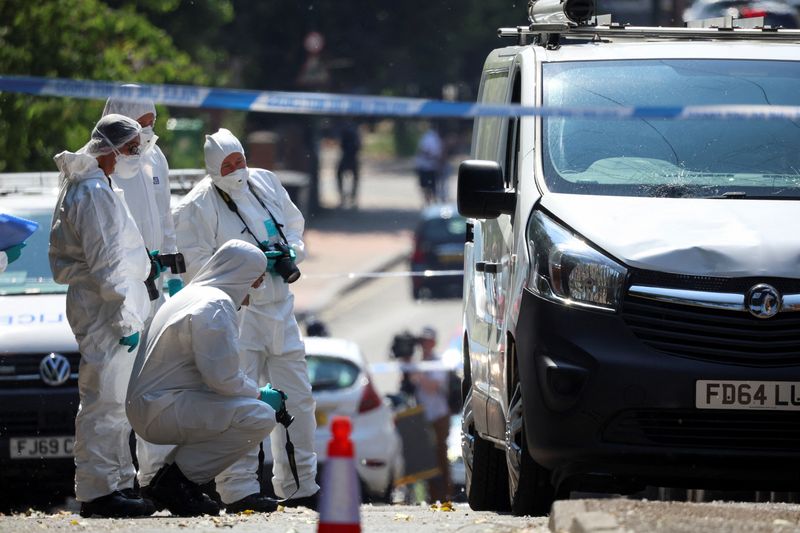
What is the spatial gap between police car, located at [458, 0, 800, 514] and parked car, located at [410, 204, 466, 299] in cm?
1986

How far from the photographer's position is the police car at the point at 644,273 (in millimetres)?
6730

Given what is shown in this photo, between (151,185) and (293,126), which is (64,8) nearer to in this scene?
(151,185)

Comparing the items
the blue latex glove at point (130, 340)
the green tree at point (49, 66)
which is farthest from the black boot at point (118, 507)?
the green tree at point (49, 66)

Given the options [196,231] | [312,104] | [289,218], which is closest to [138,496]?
[196,231]

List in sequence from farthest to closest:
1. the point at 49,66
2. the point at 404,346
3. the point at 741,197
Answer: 1. the point at 404,346
2. the point at 49,66
3. the point at 741,197

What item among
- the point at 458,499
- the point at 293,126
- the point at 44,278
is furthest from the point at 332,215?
the point at 44,278

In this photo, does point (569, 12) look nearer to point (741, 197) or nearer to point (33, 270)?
point (741, 197)

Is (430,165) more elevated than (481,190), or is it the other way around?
(481,190)

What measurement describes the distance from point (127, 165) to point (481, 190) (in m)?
1.99

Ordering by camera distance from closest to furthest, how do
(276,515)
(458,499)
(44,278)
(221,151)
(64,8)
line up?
(276,515), (221,151), (44,278), (458,499), (64,8)

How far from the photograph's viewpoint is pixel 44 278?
1078cm

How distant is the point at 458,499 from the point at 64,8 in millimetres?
6848

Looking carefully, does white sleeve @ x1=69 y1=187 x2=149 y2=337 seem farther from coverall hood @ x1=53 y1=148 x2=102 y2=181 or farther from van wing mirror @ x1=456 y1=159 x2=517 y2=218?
van wing mirror @ x1=456 y1=159 x2=517 y2=218

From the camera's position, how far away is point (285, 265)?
8.99 metres
